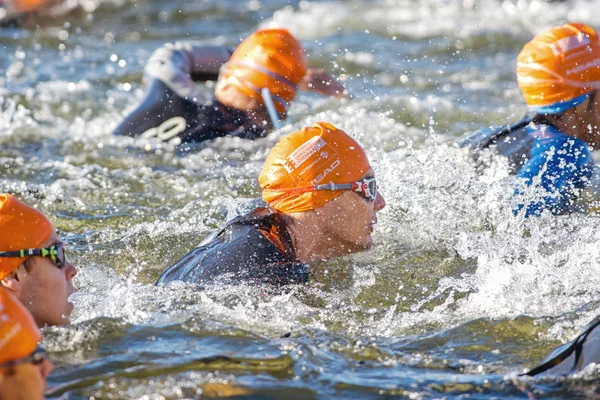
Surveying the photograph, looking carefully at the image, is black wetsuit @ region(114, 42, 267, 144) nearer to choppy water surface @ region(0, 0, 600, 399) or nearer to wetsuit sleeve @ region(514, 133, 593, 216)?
choppy water surface @ region(0, 0, 600, 399)

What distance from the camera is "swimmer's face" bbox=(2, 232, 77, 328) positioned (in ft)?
13.1

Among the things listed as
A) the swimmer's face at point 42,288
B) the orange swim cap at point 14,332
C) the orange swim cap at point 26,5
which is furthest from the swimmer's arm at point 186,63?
the orange swim cap at point 26,5

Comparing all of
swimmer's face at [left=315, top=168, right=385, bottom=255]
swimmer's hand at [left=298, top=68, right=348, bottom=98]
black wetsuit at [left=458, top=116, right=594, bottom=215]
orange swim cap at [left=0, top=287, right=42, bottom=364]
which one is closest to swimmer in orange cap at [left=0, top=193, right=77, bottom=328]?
orange swim cap at [left=0, top=287, right=42, bottom=364]

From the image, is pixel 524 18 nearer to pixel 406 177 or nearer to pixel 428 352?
pixel 406 177

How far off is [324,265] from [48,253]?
1788mm

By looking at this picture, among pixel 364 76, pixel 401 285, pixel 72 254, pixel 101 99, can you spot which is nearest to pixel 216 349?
pixel 401 285

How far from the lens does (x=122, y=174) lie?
303 inches

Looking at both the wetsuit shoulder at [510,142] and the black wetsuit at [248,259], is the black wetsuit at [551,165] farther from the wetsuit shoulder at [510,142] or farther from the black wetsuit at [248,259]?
the black wetsuit at [248,259]

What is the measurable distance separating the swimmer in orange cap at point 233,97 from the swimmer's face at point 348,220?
9.10 ft

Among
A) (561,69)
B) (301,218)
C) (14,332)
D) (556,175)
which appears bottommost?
(556,175)

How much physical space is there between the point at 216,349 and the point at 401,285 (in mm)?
1547

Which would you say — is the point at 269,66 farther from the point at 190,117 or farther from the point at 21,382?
the point at 21,382

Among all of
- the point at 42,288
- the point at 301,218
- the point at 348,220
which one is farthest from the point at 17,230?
the point at 348,220

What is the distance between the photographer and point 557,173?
5.99 metres
